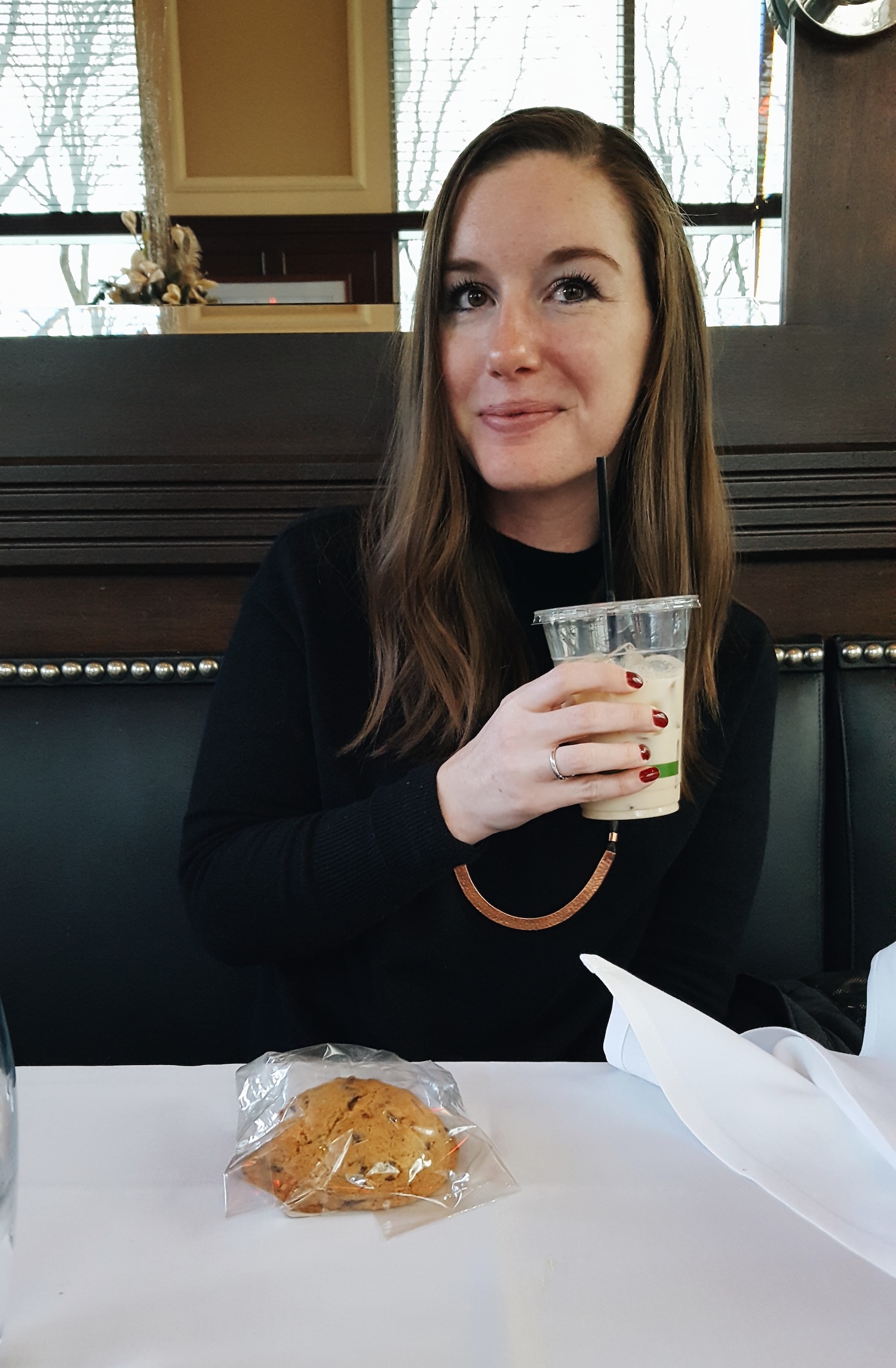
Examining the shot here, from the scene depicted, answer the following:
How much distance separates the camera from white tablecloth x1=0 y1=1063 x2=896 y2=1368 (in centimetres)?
48

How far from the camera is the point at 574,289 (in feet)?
3.97

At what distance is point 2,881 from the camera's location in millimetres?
1396

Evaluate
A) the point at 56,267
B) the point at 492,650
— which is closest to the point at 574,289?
the point at 492,650

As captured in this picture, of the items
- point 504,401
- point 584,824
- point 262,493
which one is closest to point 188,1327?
A: point 584,824

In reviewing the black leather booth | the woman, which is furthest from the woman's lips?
the black leather booth

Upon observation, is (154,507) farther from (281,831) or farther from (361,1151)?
(361,1151)

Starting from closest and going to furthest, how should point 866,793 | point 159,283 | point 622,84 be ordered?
point 866,793 → point 159,283 → point 622,84

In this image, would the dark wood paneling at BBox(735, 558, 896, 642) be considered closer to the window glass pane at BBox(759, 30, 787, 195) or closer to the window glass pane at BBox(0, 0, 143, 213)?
the window glass pane at BBox(759, 30, 787, 195)

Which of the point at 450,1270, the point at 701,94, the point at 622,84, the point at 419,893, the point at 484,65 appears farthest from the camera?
the point at 484,65

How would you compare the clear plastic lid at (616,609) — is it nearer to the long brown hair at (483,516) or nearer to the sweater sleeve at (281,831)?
the sweater sleeve at (281,831)

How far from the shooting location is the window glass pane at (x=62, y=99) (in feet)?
12.1

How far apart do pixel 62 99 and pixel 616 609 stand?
3.77 metres

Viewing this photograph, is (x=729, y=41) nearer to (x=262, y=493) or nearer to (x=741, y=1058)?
(x=262, y=493)

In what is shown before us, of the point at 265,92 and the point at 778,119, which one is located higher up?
the point at 265,92
